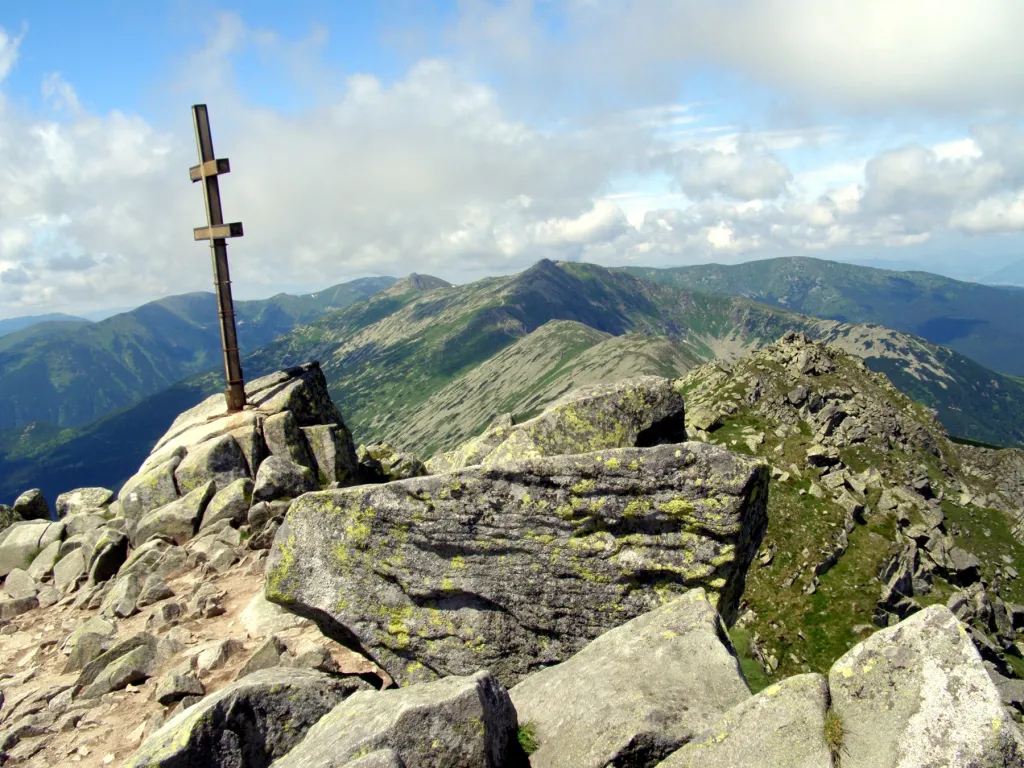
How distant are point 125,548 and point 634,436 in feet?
64.2

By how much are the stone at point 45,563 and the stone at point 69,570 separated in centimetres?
73

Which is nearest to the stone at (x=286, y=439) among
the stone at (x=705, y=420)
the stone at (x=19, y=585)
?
the stone at (x=19, y=585)

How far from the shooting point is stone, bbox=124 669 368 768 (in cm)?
888

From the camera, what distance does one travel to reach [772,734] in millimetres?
7418

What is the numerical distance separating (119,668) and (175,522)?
9.66m

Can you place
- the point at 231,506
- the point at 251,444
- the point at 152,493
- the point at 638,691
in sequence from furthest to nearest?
the point at 251,444
the point at 152,493
the point at 231,506
the point at 638,691

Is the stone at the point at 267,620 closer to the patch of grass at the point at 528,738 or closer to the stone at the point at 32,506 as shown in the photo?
the patch of grass at the point at 528,738

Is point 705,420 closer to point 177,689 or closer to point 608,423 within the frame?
point 608,423

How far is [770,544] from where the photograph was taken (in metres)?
82.4

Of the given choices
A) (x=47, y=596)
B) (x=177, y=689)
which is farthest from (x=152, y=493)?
(x=177, y=689)

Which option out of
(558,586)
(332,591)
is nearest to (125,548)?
(332,591)

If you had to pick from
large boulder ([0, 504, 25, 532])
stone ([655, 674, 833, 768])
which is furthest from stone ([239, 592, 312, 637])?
large boulder ([0, 504, 25, 532])

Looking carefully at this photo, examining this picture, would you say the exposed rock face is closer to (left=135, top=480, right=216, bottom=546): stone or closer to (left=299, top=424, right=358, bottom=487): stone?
(left=299, top=424, right=358, bottom=487): stone

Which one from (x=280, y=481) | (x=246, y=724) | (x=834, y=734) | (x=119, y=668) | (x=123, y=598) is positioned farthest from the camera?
(x=280, y=481)
